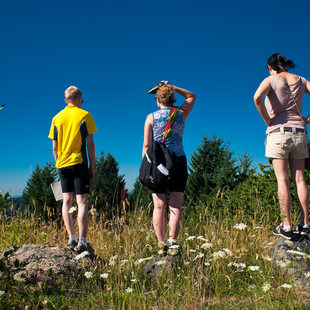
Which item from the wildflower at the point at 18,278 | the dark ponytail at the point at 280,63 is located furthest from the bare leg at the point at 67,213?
the dark ponytail at the point at 280,63

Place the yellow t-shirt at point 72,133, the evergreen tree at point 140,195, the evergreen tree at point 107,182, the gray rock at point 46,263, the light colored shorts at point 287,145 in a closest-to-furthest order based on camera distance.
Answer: the gray rock at point 46,263
the light colored shorts at point 287,145
the yellow t-shirt at point 72,133
the evergreen tree at point 140,195
the evergreen tree at point 107,182

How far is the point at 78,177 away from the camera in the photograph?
3.95 meters

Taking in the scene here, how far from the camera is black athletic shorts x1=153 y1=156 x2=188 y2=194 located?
353 centimetres

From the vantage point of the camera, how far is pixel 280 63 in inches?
155

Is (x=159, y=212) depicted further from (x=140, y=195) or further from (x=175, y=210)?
(x=140, y=195)

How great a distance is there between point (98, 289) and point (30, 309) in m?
0.61

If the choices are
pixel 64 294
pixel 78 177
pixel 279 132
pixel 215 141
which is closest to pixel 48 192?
pixel 215 141

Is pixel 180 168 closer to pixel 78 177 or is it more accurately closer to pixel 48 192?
pixel 78 177

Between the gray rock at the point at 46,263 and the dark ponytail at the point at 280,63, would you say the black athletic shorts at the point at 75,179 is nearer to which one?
the gray rock at the point at 46,263

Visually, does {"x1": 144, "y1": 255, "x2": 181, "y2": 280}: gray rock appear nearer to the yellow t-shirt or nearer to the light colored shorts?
the yellow t-shirt

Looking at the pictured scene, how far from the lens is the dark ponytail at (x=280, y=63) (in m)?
3.95

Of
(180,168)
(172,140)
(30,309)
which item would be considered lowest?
(30,309)

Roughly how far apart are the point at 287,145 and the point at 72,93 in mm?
2723

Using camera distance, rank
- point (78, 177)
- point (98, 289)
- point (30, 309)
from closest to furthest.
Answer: point (30, 309)
point (98, 289)
point (78, 177)
